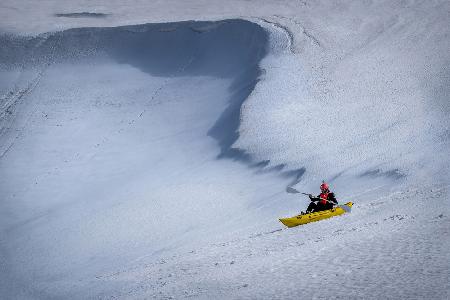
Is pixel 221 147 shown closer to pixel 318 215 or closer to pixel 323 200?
pixel 323 200

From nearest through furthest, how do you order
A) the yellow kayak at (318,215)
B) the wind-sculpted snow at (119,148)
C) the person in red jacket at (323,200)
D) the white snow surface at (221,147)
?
the white snow surface at (221,147)
the yellow kayak at (318,215)
the person in red jacket at (323,200)
the wind-sculpted snow at (119,148)

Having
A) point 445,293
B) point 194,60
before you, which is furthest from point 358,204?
point 194,60

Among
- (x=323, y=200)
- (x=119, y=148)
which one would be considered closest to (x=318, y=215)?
(x=323, y=200)

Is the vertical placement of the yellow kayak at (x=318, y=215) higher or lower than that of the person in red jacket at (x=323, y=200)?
lower

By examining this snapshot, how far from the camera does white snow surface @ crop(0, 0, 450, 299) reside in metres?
11.5

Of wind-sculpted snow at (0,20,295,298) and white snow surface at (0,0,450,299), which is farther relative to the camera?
wind-sculpted snow at (0,20,295,298)

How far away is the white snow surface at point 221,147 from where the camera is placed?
11484mm

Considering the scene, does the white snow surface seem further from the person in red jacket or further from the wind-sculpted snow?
the person in red jacket

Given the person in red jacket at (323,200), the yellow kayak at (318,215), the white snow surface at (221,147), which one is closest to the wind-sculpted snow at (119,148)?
the white snow surface at (221,147)

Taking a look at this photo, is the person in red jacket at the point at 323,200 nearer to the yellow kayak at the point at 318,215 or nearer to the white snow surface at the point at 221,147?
the yellow kayak at the point at 318,215

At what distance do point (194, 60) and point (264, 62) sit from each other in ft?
17.1

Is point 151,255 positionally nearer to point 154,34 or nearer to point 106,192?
point 106,192

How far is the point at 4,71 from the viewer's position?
30672 mm

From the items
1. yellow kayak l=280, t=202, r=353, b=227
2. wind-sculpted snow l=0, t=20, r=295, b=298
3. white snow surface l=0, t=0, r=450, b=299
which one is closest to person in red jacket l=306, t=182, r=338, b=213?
yellow kayak l=280, t=202, r=353, b=227
